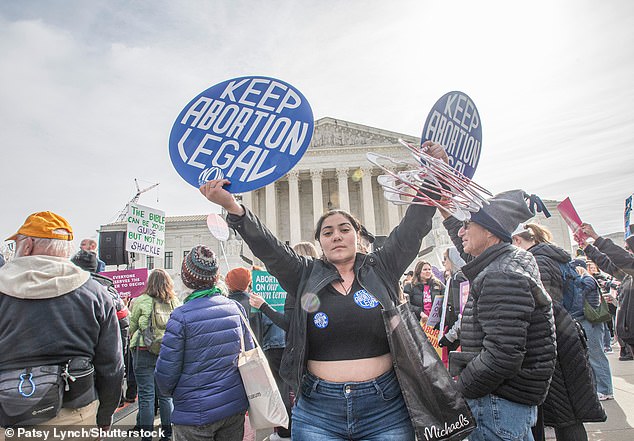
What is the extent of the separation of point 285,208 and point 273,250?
42675 mm

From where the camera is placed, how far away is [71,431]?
2410 mm

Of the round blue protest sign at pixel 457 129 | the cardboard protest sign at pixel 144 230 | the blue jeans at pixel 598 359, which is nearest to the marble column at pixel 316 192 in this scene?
the cardboard protest sign at pixel 144 230

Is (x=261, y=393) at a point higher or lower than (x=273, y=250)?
lower

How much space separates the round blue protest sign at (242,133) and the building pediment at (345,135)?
40.5 meters

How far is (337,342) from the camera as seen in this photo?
6.82 feet

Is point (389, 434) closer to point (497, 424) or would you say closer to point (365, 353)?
point (365, 353)

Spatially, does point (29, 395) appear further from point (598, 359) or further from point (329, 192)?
point (329, 192)

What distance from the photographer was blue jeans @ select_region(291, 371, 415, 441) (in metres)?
2.00

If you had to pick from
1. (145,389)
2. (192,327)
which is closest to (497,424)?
(192,327)

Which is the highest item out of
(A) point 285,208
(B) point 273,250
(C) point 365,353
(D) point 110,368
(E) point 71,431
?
(A) point 285,208

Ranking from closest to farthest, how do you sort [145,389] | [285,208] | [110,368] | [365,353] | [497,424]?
1. [365,353]
2. [497,424]
3. [110,368]
4. [145,389]
5. [285,208]

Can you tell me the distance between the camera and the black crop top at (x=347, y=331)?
6.79ft

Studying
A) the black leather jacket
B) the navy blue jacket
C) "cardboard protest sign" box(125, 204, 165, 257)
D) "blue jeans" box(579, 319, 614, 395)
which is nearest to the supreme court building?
"cardboard protest sign" box(125, 204, 165, 257)

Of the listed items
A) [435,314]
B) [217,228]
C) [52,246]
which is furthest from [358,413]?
[217,228]
